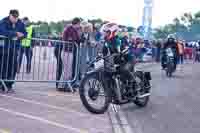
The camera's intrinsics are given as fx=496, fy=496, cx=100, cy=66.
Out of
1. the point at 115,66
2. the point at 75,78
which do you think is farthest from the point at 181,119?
the point at 75,78

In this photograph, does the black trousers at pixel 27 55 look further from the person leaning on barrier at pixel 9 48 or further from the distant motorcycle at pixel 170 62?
the distant motorcycle at pixel 170 62

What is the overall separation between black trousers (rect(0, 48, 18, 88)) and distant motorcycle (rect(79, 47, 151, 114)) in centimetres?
201

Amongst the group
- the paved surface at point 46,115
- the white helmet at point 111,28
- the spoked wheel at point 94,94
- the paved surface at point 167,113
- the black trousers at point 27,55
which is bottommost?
the paved surface at point 167,113

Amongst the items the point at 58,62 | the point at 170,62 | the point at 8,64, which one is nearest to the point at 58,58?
the point at 58,62

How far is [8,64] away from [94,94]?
8.62 ft

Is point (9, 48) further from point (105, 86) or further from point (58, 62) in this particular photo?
point (105, 86)

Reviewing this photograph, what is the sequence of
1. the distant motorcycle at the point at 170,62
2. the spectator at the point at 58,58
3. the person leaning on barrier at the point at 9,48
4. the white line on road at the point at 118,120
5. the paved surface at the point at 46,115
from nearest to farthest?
the paved surface at the point at 46,115, the white line on road at the point at 118,120, the person leaning on barrier at the point at 9,48, the spectator at the point at 58,58, the distant motorcycle at the point at 170,62

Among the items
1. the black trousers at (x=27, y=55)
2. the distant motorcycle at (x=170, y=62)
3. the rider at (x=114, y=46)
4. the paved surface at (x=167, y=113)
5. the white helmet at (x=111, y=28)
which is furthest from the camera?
the distant motorcycle at (x=170, y=62)

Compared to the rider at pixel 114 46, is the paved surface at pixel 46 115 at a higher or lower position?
lower

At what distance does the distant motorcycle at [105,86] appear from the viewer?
8.18m

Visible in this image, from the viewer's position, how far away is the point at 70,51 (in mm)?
11039

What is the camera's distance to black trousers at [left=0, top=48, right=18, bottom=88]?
10008mm

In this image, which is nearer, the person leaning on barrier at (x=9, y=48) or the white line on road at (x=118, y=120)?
the white line on road at (x=118, y=120)

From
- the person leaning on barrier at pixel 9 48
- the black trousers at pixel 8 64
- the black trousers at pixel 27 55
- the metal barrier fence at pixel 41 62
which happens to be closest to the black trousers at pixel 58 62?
the metal barrier fence at pixel 41 62
